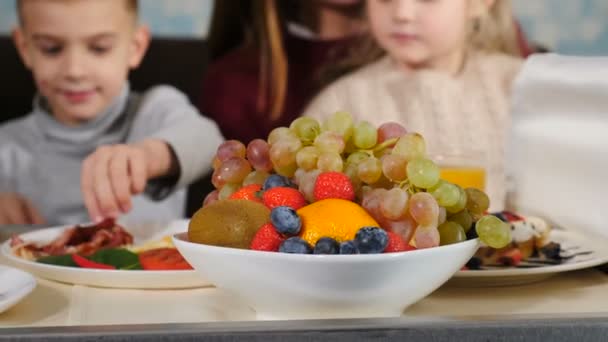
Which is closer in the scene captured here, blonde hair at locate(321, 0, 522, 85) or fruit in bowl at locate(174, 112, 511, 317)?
fruit in bowl at locate(174, 112, 511, 317)

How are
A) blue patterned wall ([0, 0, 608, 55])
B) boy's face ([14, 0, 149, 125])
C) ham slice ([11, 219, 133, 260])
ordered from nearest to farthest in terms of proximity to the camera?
ham slice ([11, 219, 133, 260]) → boy's face ([14, 0, 149, 125]) → blue patterned wall ([0, 0, 608, 55])

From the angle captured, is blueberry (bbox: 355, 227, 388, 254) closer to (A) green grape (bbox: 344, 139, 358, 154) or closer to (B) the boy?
(A) green grape (bbox: 344, 139, 358, 154)

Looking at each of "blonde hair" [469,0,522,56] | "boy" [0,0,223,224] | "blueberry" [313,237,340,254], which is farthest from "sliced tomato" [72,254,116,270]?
"blonde hair" [469,0,522,56]

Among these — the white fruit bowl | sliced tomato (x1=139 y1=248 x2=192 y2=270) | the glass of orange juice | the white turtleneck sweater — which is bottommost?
the white turtleneck sweater

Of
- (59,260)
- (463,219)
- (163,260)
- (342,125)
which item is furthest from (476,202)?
(59,260)

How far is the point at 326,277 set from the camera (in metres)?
0.68

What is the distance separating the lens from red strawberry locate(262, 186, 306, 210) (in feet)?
2.47

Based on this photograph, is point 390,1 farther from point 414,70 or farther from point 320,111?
point 320,111

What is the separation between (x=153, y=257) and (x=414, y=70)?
6.42 ft

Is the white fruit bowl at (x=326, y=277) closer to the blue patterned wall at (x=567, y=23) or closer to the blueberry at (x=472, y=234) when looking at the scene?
the blueberry at (x=472, y=234)

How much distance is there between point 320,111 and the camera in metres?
2.69

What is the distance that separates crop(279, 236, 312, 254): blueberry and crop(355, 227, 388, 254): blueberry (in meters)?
0.04

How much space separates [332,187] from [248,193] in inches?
3.8

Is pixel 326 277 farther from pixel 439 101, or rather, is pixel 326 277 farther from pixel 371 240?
pixel 439 101
